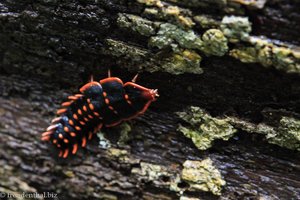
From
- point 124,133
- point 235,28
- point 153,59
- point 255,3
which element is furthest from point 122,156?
point 255,3

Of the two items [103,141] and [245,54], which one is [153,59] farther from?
[103,141]

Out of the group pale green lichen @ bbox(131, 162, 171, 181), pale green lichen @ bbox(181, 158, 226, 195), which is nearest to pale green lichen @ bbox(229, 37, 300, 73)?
pale green lichen @ bbox(181, 158, 226, 195)

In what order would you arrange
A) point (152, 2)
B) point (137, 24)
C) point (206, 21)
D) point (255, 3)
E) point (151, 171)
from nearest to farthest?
1. point (255, 3)
2. point (206, 21)
3. point (152, 2)
4. point (137, 24)
5. point (151, 171)

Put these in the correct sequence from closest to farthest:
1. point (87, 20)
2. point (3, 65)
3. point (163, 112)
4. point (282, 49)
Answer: point (282, 49) < point (87, 20) < point (163, 112) < point (3, 65)

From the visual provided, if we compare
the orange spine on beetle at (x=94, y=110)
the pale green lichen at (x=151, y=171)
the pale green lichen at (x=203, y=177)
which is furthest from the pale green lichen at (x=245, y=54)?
the pale green lichen at (x=151, y=171)

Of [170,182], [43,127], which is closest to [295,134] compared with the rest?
[170,182]

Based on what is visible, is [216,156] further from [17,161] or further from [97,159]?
[17,161]
